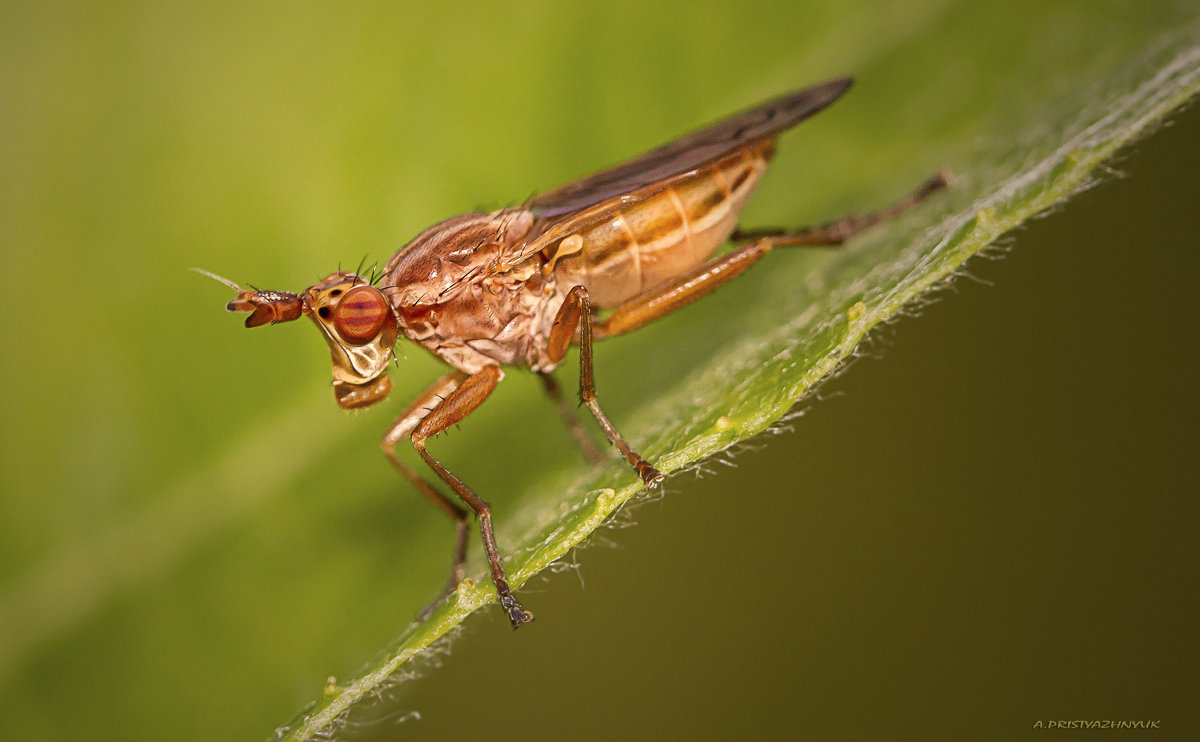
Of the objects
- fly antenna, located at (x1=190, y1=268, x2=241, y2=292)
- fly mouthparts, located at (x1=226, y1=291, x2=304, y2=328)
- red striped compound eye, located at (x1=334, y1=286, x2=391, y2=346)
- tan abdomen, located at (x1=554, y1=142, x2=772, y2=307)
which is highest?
fly antenna, located at (x1=190, y1=268, x2=241, y2=292)

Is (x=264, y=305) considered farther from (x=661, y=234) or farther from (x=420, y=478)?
(x=661, y=234)

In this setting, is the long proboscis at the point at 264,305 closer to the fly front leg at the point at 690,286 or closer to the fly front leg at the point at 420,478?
the fly front leg at the point at 420,478

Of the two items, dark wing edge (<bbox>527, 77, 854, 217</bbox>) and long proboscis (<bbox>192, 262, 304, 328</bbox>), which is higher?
long proboscis (<bbox>192, 262, 304, 328</bbox>)

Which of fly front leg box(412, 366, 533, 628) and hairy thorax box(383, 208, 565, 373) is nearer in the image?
fly front leg box(412, 366, 533, 628)

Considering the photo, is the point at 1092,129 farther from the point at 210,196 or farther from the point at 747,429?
the point at 210,196

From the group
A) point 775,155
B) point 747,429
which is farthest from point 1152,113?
point 775,155

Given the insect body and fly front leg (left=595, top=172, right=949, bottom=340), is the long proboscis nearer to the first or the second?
the insect body

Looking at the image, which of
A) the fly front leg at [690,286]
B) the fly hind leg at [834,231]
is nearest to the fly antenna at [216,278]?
the fly front leg at [690,286]

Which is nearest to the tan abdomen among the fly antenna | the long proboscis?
the long proboscis
